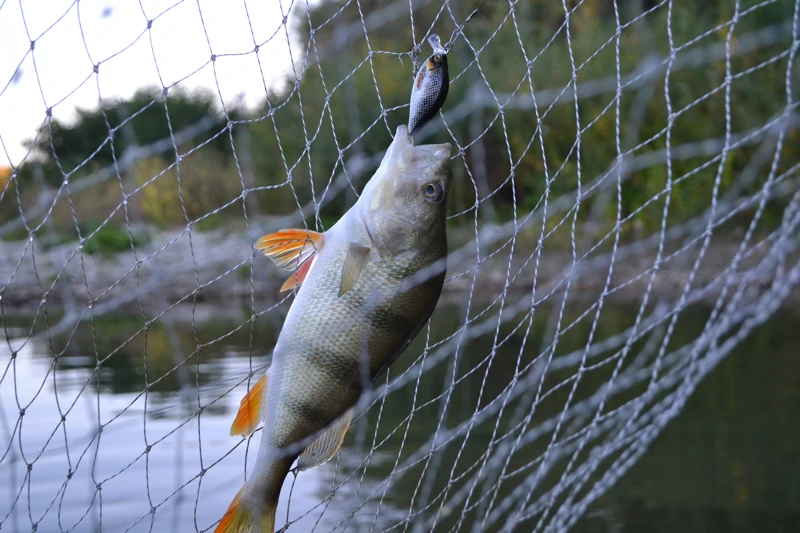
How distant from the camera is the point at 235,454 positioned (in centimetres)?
504

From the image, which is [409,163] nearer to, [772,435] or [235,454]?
[235,454]

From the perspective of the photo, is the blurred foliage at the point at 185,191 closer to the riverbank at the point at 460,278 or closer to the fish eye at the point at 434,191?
the riverbank at the point at 460,278

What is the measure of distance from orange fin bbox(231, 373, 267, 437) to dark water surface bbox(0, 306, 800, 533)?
17.6 inches

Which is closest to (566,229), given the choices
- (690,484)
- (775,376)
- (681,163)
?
(681,163)

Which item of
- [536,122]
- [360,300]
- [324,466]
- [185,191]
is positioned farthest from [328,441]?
[185,191]

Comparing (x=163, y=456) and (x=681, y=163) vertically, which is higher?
(x=163, y=456)

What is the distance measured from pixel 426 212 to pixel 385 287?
0.18 m

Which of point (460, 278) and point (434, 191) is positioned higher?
point (434, 191)

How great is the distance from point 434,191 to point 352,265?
0.78 ft

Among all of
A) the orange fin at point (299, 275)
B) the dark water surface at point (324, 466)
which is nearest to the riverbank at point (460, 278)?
the dark water surface at point (324, 466)

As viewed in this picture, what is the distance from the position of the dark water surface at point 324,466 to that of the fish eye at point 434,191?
2.53ft

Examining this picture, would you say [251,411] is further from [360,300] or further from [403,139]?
[403,139]

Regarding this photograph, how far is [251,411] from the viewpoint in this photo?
2.06 meters

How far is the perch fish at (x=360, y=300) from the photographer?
196cm
